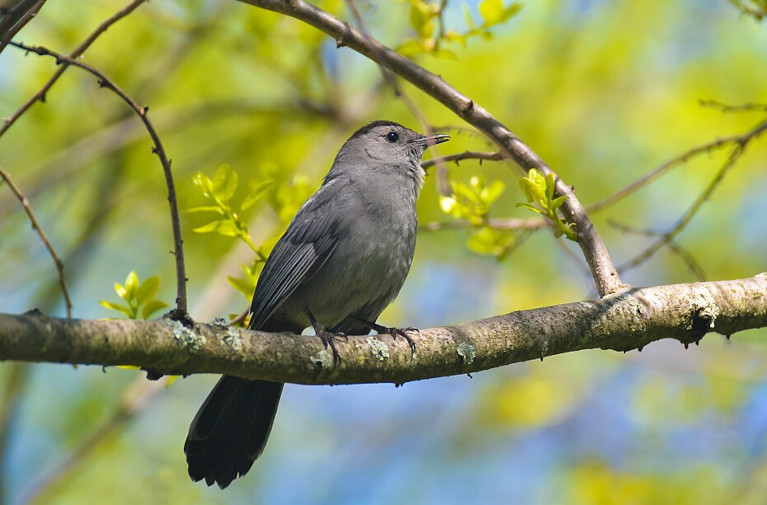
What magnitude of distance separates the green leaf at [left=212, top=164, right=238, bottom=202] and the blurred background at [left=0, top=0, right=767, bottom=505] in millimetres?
1856

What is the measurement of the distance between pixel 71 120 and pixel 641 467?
561 centimetres

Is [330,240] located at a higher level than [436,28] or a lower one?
lower

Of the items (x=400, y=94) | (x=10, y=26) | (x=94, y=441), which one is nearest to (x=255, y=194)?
(x=400, y=94)

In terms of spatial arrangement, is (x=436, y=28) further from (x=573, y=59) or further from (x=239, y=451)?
(x=573, y=59)

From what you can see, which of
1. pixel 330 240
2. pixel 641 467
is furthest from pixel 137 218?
pixel 641 467

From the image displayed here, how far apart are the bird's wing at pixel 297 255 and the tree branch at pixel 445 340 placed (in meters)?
1.03

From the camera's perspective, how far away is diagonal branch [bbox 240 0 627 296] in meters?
3.62

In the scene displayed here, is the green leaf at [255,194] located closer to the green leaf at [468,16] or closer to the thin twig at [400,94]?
the thin twig at [400,94]

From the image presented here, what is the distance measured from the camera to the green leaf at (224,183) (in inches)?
153

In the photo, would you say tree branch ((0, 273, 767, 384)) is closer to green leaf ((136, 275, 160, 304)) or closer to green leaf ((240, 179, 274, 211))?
green leaf ((136, 275, 160, 304))

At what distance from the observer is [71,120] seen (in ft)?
23.6

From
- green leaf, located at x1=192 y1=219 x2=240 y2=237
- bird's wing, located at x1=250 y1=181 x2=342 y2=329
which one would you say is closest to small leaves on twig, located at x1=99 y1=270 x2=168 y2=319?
green leaf, located at x1=192 y1=219 x2=240 y2=237

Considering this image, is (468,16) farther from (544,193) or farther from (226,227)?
(226,227)

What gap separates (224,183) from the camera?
3.94m
